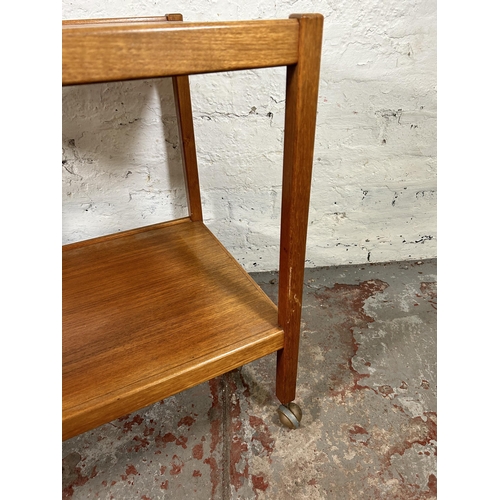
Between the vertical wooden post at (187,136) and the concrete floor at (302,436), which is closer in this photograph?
the concrete floor at (302,436)

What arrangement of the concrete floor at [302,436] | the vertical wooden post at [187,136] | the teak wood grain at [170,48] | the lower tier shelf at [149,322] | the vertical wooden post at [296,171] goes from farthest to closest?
the vertical wooden post at [187,136] < the concrete floor at [302,436] < the lower tier shelf at [149,322] < the vertical wooden post at [296,171] < the teak wood grain at [170,48]

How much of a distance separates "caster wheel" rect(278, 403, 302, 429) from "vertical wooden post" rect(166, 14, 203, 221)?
474mm

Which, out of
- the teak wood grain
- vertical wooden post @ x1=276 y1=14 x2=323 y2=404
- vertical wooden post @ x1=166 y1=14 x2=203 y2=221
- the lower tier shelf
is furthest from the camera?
vertical wooden post @ x1=166 y1=14 x2=203 y2=221

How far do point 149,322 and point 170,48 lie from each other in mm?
445

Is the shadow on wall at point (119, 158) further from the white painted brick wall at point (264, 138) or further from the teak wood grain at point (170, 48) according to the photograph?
the teak wood grain at point (170, 48)

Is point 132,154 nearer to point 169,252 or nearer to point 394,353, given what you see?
point 169,252

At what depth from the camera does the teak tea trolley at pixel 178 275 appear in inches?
17.2

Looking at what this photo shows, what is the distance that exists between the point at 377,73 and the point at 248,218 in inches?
19.4

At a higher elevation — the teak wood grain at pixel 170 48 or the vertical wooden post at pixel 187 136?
the teak wood grain at pixel 170 48

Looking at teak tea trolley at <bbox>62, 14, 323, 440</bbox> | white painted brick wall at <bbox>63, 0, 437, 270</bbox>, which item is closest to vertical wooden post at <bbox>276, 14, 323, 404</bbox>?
teak tea trolley at <bbox>62, 14, 323, 440</bbox>

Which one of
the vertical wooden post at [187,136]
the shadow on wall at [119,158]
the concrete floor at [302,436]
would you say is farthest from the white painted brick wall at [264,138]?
the concrete floor at [302,436]

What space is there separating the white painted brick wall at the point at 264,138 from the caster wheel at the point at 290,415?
524 mm

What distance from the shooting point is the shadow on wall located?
97 cm

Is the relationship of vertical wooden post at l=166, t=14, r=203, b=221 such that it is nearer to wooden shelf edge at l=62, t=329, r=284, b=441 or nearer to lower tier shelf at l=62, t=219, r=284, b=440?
lower tier shelf at l=62, t=219, r=284, b=440
